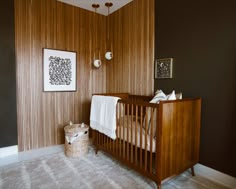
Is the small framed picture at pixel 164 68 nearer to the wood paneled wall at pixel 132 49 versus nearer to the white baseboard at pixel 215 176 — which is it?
the wood paneled wall at pixel 132 49

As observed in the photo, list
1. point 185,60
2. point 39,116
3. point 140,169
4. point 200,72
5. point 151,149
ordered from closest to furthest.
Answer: point 151,149
point 140,169
point 200,72
point 185,60
point 39,116

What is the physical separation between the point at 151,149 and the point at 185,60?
4.06 ft

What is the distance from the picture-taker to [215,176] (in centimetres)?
188

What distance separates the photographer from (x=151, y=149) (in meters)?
1.67

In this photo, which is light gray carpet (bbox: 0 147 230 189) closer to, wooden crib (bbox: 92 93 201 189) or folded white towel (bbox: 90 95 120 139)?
wooden crib (bbox: 92 93 201 189)

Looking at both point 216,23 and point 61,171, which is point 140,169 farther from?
point 216,23

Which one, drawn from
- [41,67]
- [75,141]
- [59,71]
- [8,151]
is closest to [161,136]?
[75,141]

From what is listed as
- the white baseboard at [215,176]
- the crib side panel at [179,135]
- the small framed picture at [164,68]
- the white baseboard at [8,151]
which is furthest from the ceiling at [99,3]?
the white baseboard at [215,176]

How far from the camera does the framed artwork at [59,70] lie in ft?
9.14

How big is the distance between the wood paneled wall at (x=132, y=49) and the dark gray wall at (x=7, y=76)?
1.74 metres

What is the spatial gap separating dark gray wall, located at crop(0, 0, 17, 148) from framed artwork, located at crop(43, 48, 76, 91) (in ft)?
1.55

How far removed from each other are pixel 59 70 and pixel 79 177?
1.81 m

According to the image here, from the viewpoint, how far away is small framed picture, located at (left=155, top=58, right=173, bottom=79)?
7.51 ft

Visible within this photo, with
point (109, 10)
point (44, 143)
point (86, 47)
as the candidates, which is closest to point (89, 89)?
point (86, 47)
